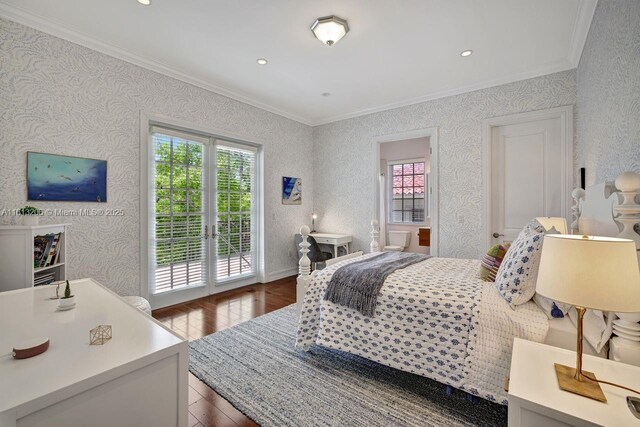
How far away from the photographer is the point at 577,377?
1.04 m

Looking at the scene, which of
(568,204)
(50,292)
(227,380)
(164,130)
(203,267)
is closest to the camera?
(50,292)

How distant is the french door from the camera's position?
3360 millimetres

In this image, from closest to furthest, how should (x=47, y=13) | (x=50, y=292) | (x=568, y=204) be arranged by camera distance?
(x=50, y=292) < (x=47, y=13) < (x=568, y=204)

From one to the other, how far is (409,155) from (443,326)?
198 inches

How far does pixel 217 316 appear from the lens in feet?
10.3

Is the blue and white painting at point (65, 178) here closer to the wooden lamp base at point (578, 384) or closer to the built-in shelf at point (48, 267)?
the built-in shelf at point (48, 267)

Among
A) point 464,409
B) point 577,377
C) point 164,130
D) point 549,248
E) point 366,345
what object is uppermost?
point 164,130

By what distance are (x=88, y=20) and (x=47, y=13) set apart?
28 cm

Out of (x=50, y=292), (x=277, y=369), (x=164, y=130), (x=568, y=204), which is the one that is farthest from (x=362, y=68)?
(x=50, y=292)

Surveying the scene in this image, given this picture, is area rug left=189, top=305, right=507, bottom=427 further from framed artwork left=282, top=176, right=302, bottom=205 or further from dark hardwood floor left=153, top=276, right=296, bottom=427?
framed artwork left=282, top=176, right=302, bottom=205

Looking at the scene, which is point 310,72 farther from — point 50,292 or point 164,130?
point 50,292

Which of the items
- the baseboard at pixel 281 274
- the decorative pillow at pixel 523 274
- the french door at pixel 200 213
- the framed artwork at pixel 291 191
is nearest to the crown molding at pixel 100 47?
the french door at pixel 200 213

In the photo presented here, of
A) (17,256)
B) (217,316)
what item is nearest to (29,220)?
(17,256)

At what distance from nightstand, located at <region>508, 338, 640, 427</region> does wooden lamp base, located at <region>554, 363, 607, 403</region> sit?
0.02m
